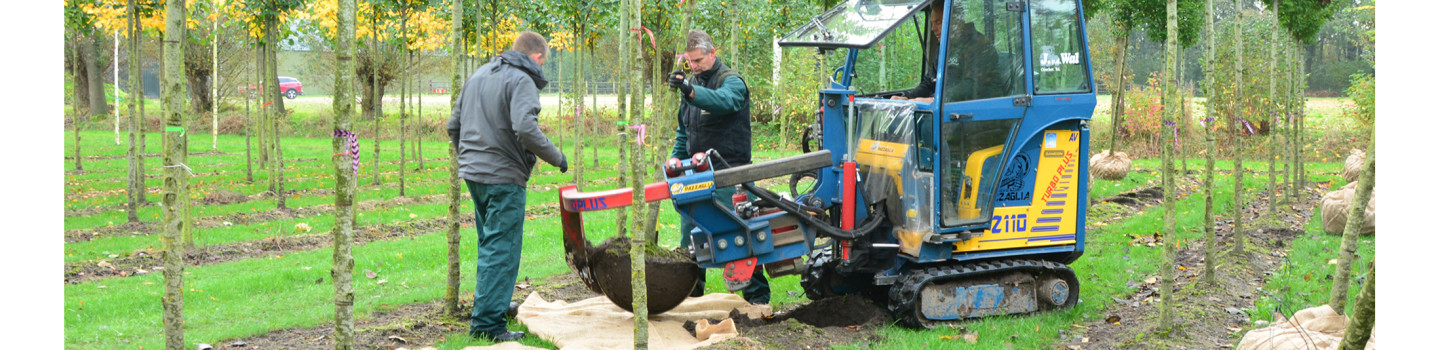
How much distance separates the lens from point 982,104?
571cm

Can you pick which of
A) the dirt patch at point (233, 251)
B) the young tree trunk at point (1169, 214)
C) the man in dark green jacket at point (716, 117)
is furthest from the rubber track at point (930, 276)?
the dirt patch at point (233, 251)

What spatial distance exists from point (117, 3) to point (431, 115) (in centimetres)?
2210

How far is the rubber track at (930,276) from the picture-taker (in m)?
5.81

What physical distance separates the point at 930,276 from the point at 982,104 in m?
1.10

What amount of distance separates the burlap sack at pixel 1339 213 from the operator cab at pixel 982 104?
5.03 m

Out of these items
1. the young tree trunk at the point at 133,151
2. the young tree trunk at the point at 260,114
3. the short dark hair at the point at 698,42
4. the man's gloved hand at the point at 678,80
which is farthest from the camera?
the young tree trunk at the point at 260,114

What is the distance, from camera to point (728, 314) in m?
6.21

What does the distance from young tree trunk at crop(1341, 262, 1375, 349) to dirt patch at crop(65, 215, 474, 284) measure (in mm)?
9192

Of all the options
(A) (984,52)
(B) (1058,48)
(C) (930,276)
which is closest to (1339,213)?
(B) (1058,48)

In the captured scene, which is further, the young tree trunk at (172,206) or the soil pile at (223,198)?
the soil pile at (223,198)

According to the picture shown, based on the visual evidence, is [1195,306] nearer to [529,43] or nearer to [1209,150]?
[1209,150]

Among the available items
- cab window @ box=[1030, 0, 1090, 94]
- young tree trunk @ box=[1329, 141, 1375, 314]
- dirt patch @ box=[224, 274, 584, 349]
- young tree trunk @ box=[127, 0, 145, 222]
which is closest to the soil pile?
young tree trunk @ box=[127, 0, 145, 222]

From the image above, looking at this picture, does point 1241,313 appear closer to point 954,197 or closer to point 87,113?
point 954,197

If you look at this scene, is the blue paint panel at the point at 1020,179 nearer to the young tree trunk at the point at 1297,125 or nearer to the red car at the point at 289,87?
the young tree trunk at the point at 1297,125
